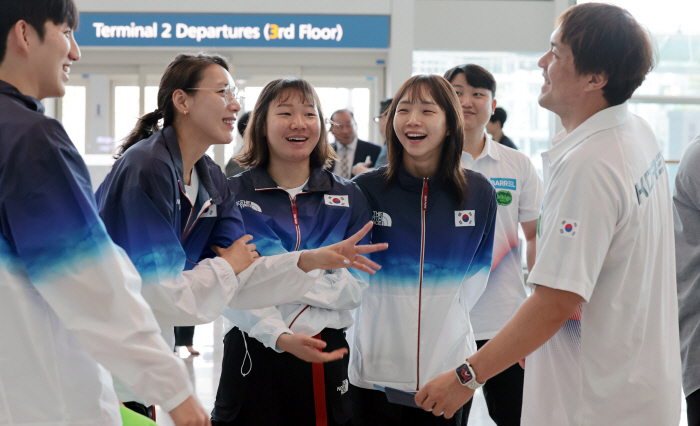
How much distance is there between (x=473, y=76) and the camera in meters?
2.92

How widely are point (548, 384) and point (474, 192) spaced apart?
0.88 metres

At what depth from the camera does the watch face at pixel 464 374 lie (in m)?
1.56

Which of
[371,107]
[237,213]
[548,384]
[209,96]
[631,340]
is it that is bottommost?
[548,384]

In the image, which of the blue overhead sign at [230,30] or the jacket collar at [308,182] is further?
the blue overhead sign at [230,30]

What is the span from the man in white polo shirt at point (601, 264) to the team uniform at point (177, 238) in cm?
70

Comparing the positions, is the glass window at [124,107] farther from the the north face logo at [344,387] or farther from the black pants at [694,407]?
the black pants at [694,407]

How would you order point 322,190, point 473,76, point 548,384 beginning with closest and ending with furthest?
1. point 548,384
2. point 322,190
3. point 473,76

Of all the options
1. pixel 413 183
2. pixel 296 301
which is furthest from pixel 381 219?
pixel 296 301

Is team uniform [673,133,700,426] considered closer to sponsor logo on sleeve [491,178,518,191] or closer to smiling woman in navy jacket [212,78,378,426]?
sponsor logo on sleeve [491,178,518,191]

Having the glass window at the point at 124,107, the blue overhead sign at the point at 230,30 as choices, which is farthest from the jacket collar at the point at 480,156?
the glass window at the point at 124,107

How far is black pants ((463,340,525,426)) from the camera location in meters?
2.46

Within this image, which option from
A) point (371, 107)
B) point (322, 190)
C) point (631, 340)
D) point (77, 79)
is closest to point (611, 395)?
point (631, 340)

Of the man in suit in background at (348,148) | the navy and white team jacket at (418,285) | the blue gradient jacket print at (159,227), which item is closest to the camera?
the blue gradient jacket print at (159,227)

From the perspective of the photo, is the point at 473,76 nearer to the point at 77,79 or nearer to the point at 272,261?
the point at 272,261
